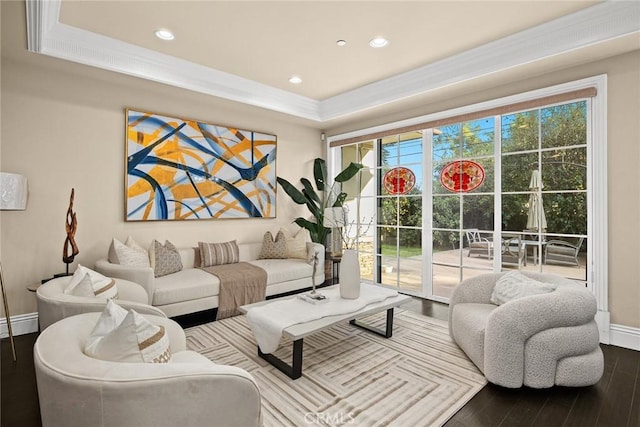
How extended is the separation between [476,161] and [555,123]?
0.86 m

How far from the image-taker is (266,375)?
7.91ft

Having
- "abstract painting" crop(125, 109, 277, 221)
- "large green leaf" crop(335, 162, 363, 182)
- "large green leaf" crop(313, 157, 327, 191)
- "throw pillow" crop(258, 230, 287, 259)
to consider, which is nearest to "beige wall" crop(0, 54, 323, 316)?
"abstract painting" crop(125, 109, 277, 221)

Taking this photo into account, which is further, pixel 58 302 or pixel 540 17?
pixel 540 17

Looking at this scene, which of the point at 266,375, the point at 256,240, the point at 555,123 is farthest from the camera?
the point at 256,240

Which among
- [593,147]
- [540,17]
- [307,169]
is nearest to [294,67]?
[307,169]

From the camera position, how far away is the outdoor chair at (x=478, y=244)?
3.87 meters

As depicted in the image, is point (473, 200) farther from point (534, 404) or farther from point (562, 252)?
point (534, 404)

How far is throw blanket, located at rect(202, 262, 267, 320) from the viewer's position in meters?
3.59

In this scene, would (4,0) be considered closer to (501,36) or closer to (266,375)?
(266,375)

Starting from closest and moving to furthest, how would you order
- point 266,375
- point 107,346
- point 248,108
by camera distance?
1. point 107,346
2. point 266,375
3. point 248,108

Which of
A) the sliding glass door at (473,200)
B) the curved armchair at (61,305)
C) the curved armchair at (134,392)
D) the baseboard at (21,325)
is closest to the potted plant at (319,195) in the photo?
the sliding glass door at (473,200)

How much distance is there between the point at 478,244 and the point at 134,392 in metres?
3.83

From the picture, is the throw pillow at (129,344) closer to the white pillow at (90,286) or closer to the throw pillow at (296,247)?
the white pillow at (90,286)

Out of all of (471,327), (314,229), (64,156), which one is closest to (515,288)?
(471,327)
